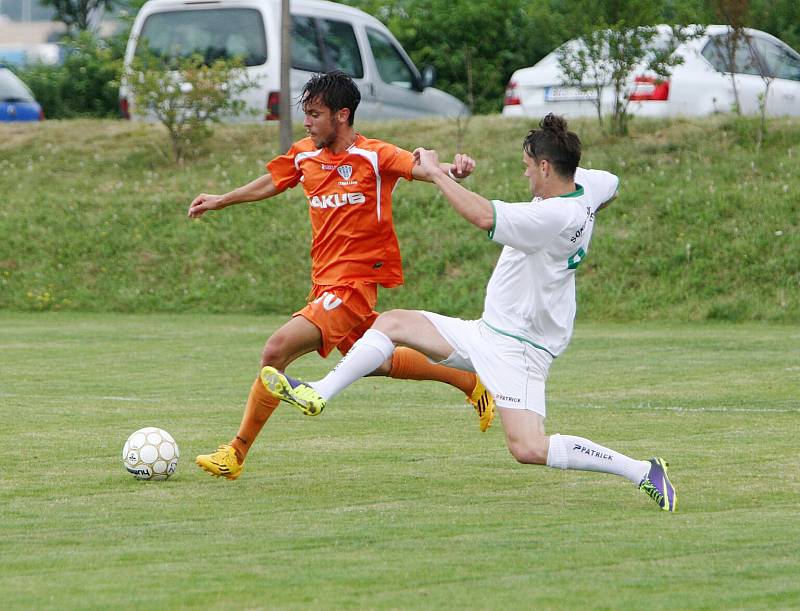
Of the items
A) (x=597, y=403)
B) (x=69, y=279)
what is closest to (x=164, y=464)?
(x=597, y=403)

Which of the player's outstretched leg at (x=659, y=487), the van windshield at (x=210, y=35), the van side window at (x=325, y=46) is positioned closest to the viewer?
the player's outstretched leg at (x=659, y=487)

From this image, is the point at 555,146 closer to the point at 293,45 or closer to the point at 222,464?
the point at 222,464

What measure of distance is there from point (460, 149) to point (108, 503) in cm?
1541

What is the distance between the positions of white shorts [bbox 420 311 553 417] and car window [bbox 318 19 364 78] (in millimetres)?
16463

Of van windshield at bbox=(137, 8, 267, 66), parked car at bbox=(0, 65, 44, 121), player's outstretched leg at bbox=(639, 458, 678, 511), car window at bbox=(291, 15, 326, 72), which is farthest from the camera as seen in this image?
parked car at bbox=(0, 65, 44, 121)

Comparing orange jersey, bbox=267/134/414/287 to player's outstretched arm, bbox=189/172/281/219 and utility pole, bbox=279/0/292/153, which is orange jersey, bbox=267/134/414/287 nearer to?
player's outstretched arm, bbox=189/172/281/219

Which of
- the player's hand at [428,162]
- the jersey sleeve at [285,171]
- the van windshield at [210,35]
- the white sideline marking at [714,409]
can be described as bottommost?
the van windshield at [210,35]

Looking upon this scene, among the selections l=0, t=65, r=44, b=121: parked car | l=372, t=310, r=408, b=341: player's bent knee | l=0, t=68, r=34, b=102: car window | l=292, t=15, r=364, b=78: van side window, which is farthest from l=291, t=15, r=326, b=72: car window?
l=372, t=310, r=408, b=341: player's bent knee

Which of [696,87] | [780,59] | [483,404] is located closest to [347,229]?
[483,404]

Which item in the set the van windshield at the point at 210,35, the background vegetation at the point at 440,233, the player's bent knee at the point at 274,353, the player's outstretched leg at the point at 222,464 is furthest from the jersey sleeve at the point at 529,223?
the van windshield at the point at 210,35

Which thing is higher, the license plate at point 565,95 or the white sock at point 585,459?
the white sock at point 585,459

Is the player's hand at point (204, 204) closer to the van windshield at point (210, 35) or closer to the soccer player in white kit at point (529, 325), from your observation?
the soccer player in white kit at point (529, 325)

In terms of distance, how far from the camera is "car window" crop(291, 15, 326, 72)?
23.3 meters

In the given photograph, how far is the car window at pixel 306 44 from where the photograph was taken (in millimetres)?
23297
